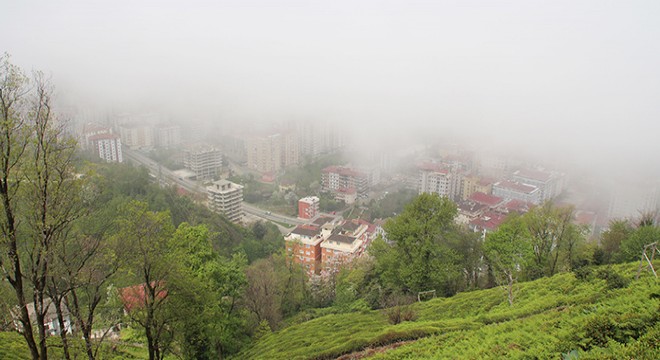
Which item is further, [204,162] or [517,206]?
[204,162]

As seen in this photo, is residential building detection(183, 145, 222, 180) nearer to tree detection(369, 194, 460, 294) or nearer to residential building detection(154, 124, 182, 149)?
residential building detection(154, 124, 182, 149)

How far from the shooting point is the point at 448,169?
5034 centimetres

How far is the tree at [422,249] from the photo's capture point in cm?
1300

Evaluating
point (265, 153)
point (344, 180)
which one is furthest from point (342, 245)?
point (265, 153)

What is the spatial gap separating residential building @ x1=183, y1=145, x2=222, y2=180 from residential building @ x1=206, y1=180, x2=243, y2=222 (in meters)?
15.8

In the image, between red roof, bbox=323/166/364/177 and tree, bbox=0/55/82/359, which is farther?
red roof, bbox=323/166/364/177

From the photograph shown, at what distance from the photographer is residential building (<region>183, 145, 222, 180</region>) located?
56156mm

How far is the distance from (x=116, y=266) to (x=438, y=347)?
5587 mm

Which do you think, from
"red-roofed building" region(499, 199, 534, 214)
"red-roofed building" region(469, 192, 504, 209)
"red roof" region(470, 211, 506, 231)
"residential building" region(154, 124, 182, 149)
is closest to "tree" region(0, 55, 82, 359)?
"red roof" region(470, 211, 506, 231)

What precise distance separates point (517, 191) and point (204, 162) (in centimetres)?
3832

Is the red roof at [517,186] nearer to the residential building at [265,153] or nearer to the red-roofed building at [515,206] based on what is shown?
the red-roofed building at [515,206]

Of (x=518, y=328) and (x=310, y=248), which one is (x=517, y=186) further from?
(x=518, y=328)

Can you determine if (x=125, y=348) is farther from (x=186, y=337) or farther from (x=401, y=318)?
(x=401, y=318)

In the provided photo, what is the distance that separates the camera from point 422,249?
42.5 feet
